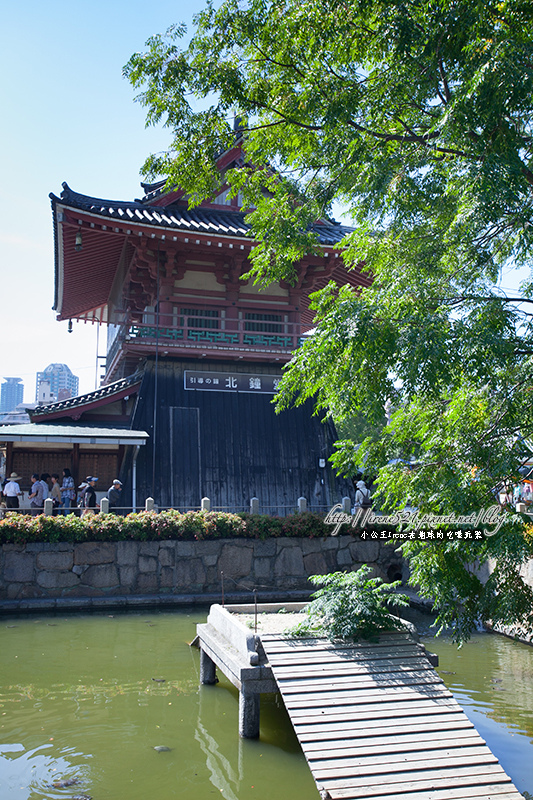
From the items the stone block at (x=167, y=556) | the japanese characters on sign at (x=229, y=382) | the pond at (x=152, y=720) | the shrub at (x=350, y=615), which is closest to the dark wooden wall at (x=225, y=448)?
the japanese characters on sign at (x=229, y=382)

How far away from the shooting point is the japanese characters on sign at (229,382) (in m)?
18.2

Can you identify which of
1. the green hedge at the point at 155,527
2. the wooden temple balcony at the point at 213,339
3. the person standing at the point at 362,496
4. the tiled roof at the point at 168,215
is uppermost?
the tiled roof at the point at 168,215

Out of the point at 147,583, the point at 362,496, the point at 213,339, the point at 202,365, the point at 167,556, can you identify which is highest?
the point at 213,339

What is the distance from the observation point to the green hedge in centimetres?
1275

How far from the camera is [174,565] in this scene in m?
13.6

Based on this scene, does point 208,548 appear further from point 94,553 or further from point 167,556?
point 94,553

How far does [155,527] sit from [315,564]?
3.81m

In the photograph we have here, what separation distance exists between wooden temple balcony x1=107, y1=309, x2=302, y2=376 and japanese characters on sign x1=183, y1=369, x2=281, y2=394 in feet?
2.02

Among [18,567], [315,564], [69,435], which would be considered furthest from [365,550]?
[69,435]

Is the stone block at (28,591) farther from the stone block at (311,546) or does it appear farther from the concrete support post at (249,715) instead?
the concrete support post at (249,715)

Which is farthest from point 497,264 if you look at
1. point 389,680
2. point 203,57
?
point 389,680

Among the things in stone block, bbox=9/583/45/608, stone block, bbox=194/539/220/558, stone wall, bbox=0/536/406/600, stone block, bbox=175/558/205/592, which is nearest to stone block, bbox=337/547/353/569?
stone wall, bbox=0/536/406/600

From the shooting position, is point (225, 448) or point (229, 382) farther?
point (229, 382)

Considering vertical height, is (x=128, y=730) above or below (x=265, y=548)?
below
